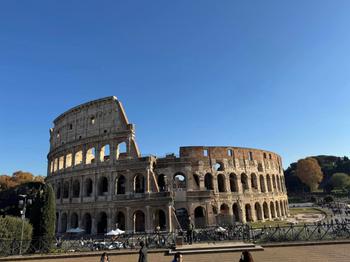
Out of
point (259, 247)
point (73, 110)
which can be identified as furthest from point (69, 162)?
point (259, 247)

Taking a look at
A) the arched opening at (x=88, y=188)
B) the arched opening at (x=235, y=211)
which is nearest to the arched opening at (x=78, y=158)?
the arched opening at (x=88, y=188)

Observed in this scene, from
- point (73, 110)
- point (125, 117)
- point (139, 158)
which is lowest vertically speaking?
point (139, 158)

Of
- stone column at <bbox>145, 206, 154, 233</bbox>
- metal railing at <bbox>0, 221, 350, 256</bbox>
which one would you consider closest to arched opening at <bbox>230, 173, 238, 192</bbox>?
stone column at <bbox>145, 206, 154, 233</bbox>

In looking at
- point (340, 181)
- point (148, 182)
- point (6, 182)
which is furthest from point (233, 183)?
point (340, 181)

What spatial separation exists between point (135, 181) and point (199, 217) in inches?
385

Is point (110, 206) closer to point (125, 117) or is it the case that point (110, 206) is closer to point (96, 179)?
point (96, 179)

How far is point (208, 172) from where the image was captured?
35094 millimetres

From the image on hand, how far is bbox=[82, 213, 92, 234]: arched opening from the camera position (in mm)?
34344

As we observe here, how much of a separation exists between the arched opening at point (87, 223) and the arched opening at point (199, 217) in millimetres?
14003

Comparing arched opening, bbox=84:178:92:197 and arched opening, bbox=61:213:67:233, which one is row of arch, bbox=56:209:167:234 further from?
arched opening, bbox=84:178:92:197

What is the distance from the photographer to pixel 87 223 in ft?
116

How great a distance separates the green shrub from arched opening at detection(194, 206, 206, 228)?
19520 millimetres

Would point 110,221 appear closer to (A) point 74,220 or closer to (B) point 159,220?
(B) point 159,220

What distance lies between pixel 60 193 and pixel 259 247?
30636mm
